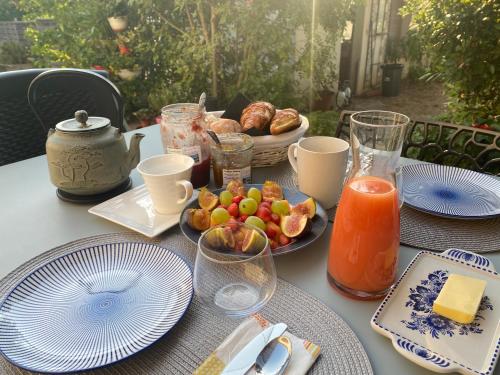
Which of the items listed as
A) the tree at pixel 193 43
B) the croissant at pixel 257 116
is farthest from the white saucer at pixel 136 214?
the tree at pixel 193 43

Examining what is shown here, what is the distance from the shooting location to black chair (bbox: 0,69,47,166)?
1.51m

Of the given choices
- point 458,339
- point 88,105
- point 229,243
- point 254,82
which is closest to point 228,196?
point 229,243

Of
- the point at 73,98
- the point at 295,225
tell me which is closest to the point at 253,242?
the point at 295,225

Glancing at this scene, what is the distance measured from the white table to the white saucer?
0.08 feet

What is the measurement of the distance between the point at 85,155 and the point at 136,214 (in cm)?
19

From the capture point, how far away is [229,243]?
658 mm

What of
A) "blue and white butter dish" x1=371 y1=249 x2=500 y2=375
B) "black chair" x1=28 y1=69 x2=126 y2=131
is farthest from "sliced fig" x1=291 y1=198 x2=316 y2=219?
"black chair" x1=28 y1=69 x2=126 y2=131

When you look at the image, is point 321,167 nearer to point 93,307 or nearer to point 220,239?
point 220,239

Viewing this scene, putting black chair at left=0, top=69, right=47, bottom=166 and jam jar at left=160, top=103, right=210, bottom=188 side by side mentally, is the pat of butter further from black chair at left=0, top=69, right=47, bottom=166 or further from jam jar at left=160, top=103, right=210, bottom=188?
black chair at left=0, top=69, right=47, bottom=166

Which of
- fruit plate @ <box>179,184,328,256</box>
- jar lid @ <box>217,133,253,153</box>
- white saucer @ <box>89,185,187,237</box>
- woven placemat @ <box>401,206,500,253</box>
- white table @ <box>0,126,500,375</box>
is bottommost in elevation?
white table @ <box>0,126,500,375</box>

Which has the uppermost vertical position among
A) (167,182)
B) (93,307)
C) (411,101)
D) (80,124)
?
(80,124)

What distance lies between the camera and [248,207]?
0.81 metres

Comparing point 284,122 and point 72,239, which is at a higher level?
point 284,122

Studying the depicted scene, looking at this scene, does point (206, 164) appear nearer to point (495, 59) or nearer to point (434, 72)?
point (495, 59)
